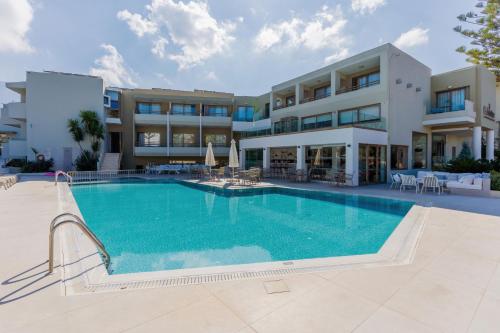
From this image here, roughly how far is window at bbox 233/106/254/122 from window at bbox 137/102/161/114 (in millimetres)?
7959

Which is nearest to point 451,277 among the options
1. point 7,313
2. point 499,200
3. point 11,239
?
point 7,313

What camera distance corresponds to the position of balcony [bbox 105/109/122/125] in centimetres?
2334

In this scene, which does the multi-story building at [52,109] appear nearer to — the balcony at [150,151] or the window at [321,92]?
the balcony at [150,151]

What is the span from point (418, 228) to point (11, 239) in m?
8.76

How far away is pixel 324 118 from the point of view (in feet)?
62.6

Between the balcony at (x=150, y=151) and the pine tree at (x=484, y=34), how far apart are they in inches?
1052

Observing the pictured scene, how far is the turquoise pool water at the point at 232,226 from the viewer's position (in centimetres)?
517

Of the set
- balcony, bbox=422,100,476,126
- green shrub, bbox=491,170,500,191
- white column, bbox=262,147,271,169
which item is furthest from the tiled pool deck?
balcony, bbox=422,100,476,126

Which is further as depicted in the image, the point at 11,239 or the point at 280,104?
the point at 280,104

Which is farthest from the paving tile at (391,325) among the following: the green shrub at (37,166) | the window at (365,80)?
the green shrub at (37,166)

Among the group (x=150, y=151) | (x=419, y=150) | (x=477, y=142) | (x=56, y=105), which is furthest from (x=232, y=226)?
(x=56, y=105)

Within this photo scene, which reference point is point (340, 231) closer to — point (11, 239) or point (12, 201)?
point (11, 239)

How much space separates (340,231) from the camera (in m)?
6.79

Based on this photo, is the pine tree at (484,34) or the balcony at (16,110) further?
the balcony at (16,110)
